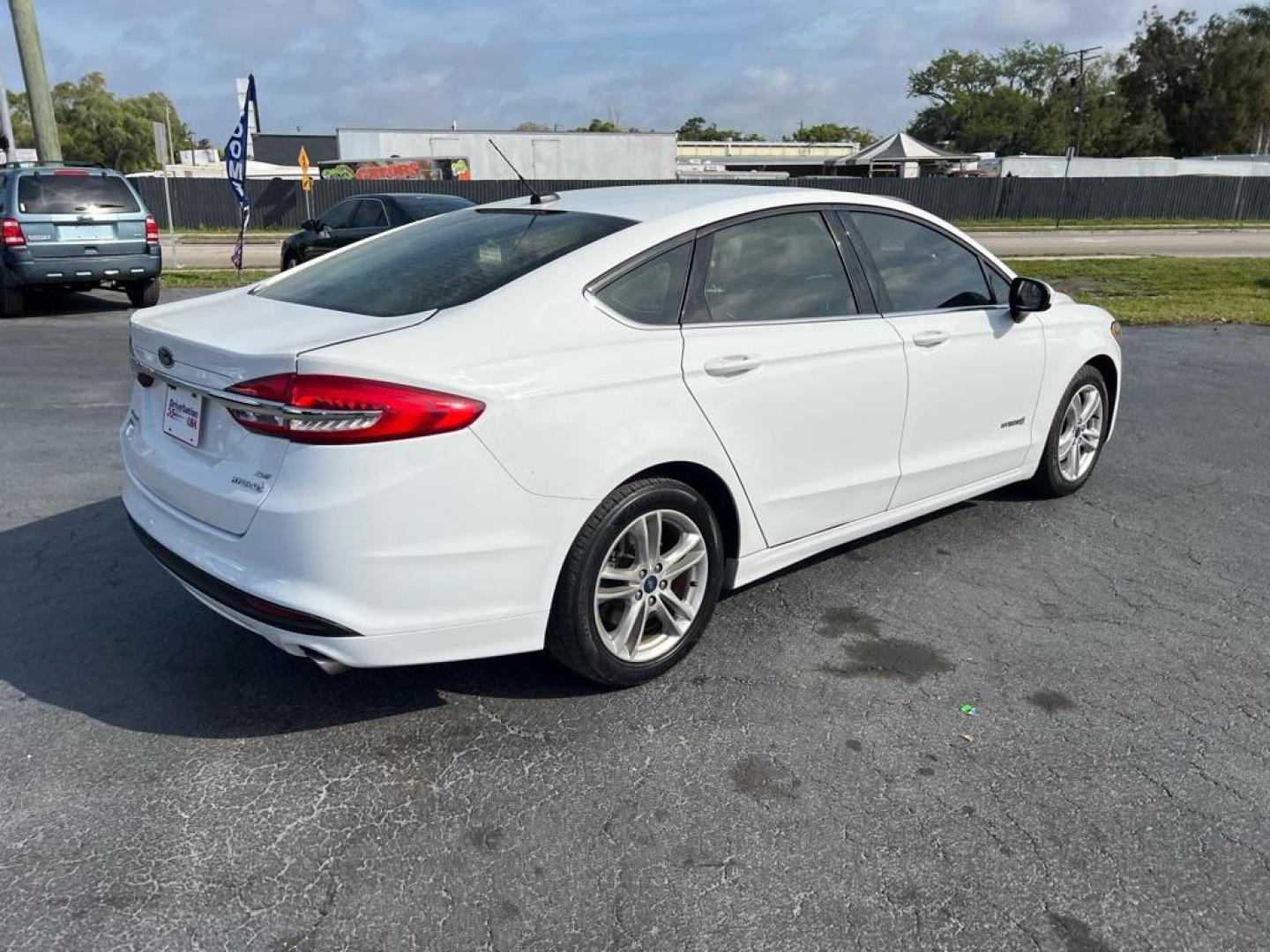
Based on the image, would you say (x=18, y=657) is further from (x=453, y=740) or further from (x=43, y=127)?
(x=43, y=127)

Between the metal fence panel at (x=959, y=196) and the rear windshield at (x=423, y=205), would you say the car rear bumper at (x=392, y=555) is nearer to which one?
the rear windshield at (x=423, y=205)

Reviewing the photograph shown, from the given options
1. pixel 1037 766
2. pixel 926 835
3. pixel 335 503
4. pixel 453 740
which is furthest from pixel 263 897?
pixel 1037 766

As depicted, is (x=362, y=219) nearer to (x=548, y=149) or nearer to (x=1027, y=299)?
(x=1027, y=299)

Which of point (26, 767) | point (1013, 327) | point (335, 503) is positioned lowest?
point (26, 767)

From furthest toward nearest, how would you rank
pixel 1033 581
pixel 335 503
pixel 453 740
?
pixel 1033 581, pixel 453 740, pixel 335 503

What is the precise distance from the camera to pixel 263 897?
240 cm

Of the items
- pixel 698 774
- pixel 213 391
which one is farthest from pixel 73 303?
pixel 698 774

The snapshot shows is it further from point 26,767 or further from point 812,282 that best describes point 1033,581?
point 26,767

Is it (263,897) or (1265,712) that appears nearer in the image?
(263,897)

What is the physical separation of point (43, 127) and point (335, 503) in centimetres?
1912

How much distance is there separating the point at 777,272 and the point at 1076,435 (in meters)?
2.52

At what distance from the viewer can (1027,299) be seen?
15.0 feet

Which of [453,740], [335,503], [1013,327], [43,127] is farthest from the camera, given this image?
[43,127]

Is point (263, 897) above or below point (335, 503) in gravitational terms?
below
